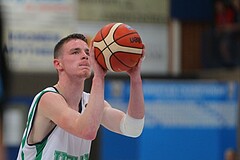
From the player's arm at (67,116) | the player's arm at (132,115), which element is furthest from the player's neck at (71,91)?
the player's arm at (132,115)

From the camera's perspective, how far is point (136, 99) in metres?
4.46

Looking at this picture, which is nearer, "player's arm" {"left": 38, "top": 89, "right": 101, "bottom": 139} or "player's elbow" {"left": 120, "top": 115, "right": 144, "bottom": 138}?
"player's arm" {"left": 38, "top": 89, "right": 101, "bottom": 139}

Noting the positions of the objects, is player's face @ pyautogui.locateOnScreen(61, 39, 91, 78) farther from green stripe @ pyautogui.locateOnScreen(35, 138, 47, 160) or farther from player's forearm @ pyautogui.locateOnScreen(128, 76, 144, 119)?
green stripe @ pyautogui.locateOnScreen(35, 138, 47, 160)

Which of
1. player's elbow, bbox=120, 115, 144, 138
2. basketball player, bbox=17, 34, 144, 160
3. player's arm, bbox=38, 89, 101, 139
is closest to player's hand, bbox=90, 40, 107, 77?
basketball player, bbox=17, 34, 144, 160

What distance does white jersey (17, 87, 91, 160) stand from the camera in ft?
14.4

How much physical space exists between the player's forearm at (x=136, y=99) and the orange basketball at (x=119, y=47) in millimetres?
147

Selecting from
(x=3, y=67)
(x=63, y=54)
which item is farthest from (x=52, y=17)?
(x=3, y=67)

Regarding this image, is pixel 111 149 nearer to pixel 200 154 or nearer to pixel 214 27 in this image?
pixel 200 154

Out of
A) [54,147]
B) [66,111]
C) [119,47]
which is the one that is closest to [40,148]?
[54,147]

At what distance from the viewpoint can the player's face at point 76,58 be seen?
4.45 meters

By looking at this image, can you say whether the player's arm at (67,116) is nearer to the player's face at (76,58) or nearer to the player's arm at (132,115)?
the player's face at (76,58)

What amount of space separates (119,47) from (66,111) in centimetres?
54

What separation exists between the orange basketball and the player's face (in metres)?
0.28

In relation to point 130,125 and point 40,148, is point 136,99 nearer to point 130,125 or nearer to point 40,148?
point 130,125
